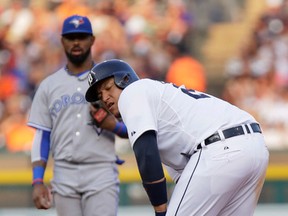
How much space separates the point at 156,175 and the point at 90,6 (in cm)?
878

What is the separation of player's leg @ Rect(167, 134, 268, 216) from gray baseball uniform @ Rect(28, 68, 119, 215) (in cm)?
132

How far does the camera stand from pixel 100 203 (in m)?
4.80

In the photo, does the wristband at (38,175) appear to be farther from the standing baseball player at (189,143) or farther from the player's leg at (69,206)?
the standing baseball player at (189,143)

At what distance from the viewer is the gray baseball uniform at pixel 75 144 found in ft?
15.9

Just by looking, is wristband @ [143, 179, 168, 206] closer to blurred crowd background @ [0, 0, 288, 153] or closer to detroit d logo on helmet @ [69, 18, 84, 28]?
detroit d logo on helmet @ [69, 18, 84, 28]

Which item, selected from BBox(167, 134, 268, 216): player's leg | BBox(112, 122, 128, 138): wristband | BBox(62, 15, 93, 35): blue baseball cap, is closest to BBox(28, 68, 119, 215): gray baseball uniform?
BBox(112, 122, 128, 138): wristband

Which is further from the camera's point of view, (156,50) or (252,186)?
(156,50)

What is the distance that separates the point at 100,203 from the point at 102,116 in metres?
0.56

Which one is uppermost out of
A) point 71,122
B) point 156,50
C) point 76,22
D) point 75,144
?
point 76,22

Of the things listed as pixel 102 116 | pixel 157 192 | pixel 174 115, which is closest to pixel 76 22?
pixel 102 116

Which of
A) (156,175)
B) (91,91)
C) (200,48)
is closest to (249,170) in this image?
(156,175)

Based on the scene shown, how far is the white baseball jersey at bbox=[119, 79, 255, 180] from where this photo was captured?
354 centimetres

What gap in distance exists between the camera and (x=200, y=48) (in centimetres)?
1202

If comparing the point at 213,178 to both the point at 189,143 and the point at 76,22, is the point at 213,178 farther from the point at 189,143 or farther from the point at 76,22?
the point at 76,22
